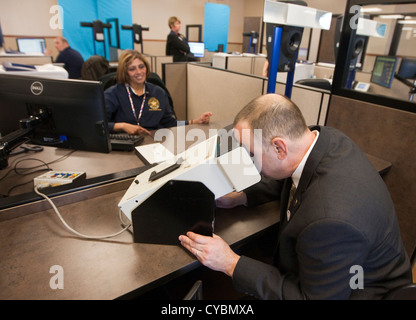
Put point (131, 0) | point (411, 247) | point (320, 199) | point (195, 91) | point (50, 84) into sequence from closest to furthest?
point (320, 199)
point (50, 84)
point (411, 247)
point (195, 91)
point (131, 0)

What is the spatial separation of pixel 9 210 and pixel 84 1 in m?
5.90

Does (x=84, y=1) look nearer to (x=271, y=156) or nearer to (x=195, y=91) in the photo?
(x=195, y=91)

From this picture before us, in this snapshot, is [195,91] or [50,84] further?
[195,91]

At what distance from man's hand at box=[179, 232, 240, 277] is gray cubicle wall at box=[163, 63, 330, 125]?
1273 millimetres

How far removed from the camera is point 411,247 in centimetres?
151

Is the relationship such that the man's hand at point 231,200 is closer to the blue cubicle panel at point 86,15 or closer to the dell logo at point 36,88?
the dell logo at point 36,88

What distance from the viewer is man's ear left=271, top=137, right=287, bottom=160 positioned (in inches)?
31.3

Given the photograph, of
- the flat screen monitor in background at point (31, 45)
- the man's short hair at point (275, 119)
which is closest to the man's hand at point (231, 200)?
the man's short hair at point (275, 119)

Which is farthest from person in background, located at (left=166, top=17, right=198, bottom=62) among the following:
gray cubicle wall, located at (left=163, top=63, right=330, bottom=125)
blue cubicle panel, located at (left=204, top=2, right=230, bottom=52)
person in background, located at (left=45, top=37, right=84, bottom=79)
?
blue cubicle panel, located at (left=204, top=2, right=230, bottom=52)

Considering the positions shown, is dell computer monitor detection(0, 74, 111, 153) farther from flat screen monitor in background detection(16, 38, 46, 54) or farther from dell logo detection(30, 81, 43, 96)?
flat screen monitor in background detection(16, 38, 46, 54)

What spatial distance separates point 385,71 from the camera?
99.8 inches

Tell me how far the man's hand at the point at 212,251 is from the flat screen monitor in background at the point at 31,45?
5.37 metres

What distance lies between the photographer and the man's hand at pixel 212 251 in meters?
0.79

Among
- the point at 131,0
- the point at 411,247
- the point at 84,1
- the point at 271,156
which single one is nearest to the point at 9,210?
the point at 271,156
